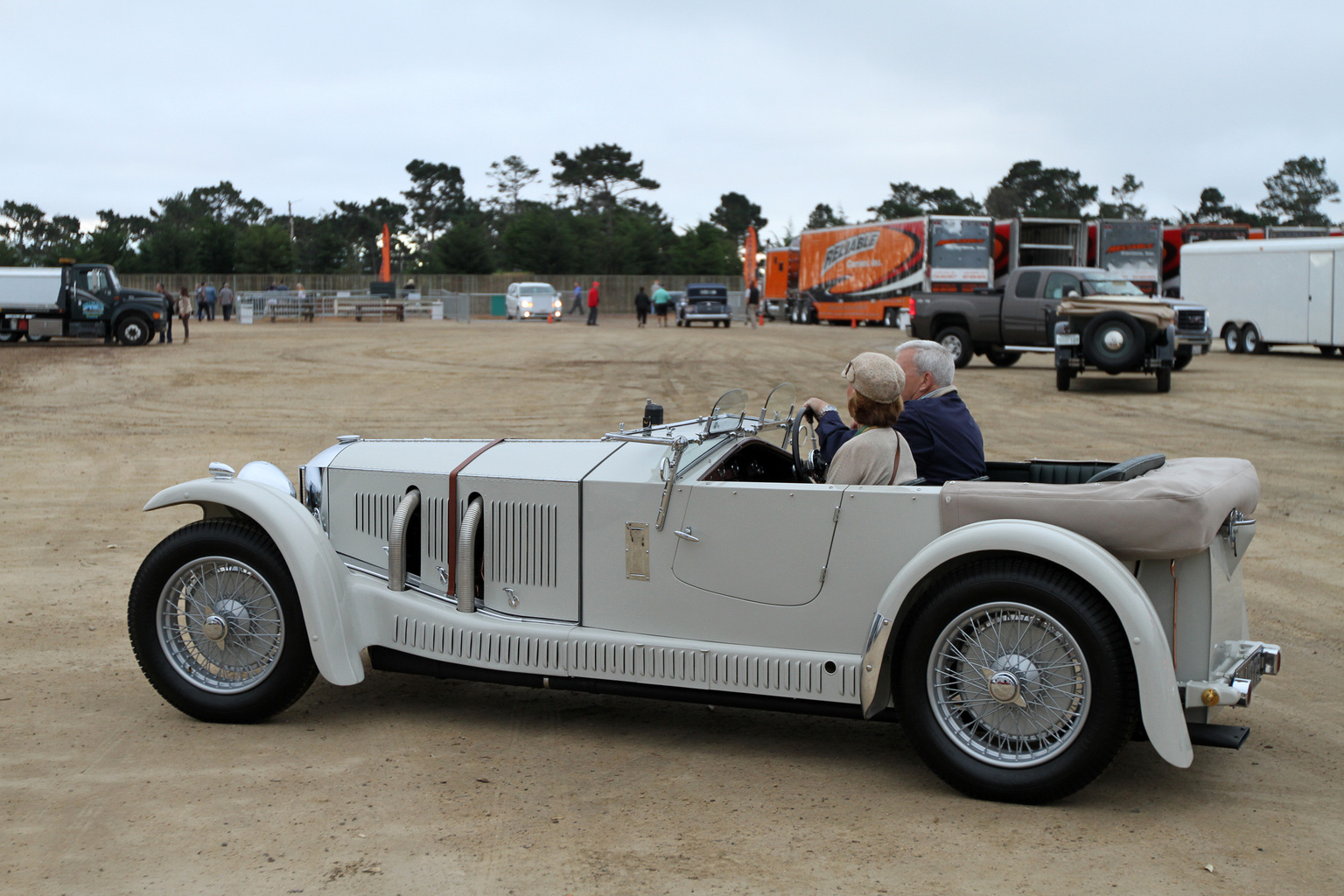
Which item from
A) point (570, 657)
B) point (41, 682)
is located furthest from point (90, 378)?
point (570, 657)

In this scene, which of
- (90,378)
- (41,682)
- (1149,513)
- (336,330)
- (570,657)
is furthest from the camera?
(336,330)

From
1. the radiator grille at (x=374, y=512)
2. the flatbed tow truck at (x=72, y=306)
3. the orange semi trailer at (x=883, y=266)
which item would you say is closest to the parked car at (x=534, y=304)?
the orange semi trailer at (x=883, y=266)

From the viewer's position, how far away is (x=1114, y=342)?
57.6 feet

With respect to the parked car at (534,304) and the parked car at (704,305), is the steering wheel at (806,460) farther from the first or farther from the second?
the parked car at (534,304)

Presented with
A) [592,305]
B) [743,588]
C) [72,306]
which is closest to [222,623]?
[743,588]

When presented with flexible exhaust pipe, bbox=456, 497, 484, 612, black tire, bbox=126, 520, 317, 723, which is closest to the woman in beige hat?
flexible exhaust pipe, bbox=456, 497, 484, 612

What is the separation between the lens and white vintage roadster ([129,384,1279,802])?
360cm

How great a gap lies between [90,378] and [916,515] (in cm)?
1908

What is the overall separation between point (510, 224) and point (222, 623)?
8347cm

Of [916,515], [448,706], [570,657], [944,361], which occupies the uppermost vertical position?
[944,361]

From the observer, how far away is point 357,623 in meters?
4.49

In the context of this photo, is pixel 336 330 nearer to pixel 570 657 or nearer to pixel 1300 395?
pixel 1300 395

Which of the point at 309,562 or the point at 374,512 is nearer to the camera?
the point at 309,562

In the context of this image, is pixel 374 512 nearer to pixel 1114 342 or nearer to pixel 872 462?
pixel 872 462
